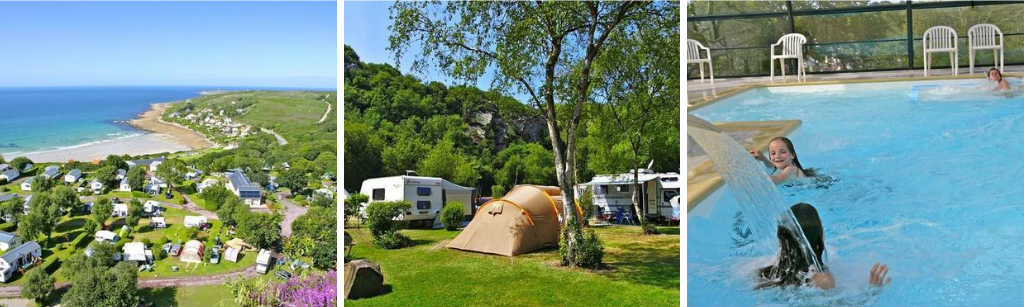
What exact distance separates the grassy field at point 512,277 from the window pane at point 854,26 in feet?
9.48

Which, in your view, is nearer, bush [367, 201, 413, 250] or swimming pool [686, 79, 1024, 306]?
swimming pool [686, 79, 1024, 306]

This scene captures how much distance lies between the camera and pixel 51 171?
4785 millimetres

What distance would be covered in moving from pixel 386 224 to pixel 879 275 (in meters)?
3.97

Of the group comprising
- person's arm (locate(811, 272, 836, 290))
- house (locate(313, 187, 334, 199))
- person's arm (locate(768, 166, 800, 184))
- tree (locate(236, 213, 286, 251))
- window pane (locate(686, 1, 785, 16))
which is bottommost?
person's arm (locate(811, 272, 836, 290))

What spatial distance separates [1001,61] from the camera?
7.13 meters

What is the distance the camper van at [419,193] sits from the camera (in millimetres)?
6531

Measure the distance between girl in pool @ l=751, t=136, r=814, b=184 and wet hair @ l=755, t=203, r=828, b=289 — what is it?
18.9 inches

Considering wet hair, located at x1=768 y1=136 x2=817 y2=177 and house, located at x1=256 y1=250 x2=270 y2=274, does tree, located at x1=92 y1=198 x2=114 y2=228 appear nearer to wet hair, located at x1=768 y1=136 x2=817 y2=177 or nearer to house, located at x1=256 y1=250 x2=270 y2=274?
house, located at x1=256 y1=250 x2=270 y2=274

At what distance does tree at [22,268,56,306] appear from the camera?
14.9 feet

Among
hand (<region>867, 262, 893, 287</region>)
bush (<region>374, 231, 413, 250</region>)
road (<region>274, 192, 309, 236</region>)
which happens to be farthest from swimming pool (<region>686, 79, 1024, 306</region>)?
road (<region>274, 192, 309, 236</region>)

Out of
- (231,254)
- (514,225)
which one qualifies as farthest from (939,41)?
(231,254)

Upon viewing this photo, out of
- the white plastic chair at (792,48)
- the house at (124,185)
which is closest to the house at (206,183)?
the house at (124,185)

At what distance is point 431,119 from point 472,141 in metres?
0.46

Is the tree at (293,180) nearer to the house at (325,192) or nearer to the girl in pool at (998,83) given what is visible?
the house at (325,192)
